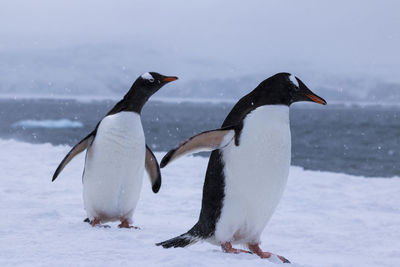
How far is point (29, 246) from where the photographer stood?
2857 millimetres

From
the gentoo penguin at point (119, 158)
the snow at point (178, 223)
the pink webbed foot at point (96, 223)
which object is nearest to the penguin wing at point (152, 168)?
the gentoo penguin at point (119, 158)

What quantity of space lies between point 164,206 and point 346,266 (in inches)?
111

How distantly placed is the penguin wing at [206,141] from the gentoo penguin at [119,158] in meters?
0.87

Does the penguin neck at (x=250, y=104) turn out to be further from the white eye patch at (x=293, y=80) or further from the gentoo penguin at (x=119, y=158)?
the gentoo penguin at (x=119, y=158)

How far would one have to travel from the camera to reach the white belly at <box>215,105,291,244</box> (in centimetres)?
Result: 292

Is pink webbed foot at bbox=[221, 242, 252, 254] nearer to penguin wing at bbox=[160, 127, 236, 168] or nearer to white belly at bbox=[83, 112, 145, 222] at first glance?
penguin wing at bbox=[160, 127, 236, 168]

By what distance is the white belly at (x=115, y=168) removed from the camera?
369cm

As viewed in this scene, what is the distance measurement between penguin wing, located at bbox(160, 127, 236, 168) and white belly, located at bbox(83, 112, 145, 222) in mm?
906

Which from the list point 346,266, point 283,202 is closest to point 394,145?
point 283,202

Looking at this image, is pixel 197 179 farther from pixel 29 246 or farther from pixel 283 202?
pixel 29 246

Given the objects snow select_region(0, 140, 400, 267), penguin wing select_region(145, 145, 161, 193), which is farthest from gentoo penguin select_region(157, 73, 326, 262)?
penguin wing select_region(145, 145, 161, 193)

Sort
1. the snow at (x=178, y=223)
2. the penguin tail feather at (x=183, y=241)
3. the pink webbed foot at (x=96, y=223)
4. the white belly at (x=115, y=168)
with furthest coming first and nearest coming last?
the pink webbed foot at (x=96, y=223)
the white belly at (x=115, y=168)
the penguin tail feather at (x=183, y=241)
the snow at (x=178, y=223)

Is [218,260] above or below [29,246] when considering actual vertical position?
above

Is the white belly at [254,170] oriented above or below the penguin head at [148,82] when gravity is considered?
below
